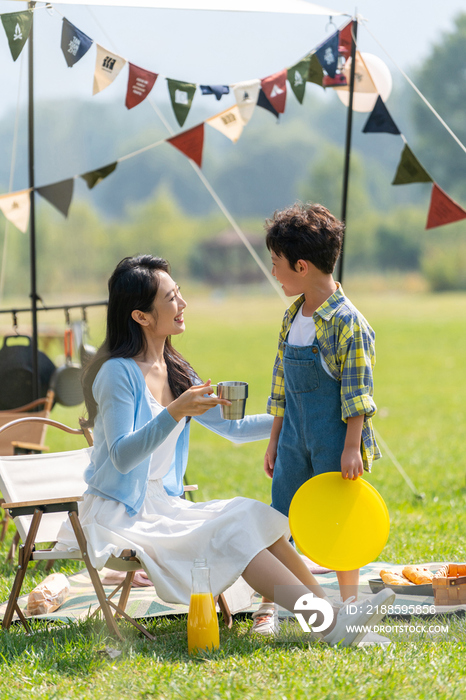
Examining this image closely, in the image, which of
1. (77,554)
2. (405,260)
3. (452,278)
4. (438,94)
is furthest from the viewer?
(438,94)

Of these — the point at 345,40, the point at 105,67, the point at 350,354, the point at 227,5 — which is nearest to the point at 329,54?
the point at 345,40

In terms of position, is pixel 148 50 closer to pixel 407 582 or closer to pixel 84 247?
pixel 84 247

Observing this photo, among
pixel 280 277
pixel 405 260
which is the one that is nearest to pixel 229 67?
pixel 405 260

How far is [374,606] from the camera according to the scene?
2.26 m

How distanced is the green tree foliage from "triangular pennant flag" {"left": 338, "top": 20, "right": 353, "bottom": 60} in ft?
156

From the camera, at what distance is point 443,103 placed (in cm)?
5294

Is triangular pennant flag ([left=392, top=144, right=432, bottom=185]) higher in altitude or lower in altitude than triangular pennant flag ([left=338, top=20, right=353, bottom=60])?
lower

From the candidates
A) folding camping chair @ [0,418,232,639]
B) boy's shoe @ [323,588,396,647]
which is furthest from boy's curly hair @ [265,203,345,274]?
boy's shoe @ [323,588,396,647]

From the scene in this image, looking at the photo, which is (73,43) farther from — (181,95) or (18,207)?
(18,207)

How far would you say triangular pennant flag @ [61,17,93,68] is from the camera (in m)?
3.60

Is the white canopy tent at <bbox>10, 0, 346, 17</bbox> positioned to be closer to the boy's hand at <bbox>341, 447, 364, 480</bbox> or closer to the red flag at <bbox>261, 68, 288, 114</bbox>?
the red flag at <bbox>261, 68, 288, 114</bbox>

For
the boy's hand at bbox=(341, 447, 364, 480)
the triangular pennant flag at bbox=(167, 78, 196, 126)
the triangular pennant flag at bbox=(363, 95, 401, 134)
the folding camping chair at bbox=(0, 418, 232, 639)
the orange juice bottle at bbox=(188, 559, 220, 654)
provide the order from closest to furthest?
the orange juice bottle at bbox=(188, 559, 220, 654), the folding camping chair at bbox=(0, 418, 232, 639), the boy's hand at bbox=(341, 447, 364, 480), the triangular pennant flag at bbox=(167, 78, 196, 126), the triangular pennant flag at bbox=(363, 95, 401, 134)

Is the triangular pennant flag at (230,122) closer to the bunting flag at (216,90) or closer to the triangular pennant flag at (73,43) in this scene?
the bunting flag at (216,90)

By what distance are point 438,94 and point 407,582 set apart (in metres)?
55.4
